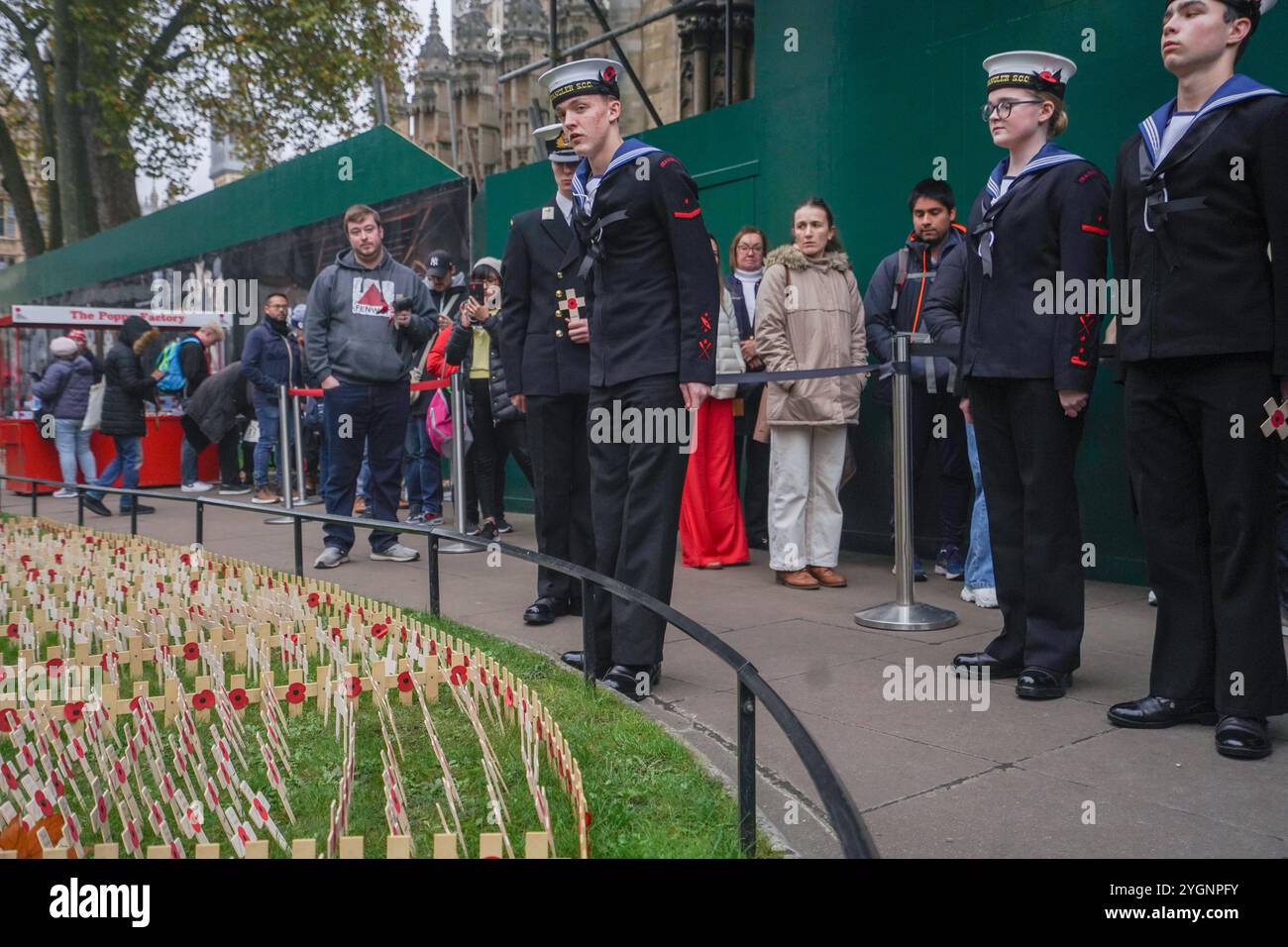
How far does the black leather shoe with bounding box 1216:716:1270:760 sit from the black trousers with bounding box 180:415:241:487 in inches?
487

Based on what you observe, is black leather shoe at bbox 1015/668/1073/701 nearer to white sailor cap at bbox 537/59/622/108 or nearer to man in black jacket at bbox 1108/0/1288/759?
man in black jacket at bbox 1108/0/1288/759

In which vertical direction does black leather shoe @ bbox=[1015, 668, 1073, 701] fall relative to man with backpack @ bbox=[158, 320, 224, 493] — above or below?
below

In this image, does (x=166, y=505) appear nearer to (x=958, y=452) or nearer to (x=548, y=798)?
(x=958, y=452)

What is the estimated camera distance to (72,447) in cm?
1453

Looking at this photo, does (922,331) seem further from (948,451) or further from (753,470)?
(753,470)

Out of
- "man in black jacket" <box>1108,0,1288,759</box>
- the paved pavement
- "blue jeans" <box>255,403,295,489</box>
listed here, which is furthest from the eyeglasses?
"blue jeans" <box>255,403,295,489</box>

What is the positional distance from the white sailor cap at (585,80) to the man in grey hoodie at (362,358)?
12.8ft

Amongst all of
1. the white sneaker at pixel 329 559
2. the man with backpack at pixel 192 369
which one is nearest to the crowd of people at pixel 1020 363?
the white sneaker at pixel 329 559

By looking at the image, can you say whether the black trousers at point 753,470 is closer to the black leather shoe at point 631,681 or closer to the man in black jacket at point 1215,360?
the black leather shoe at point 631,681

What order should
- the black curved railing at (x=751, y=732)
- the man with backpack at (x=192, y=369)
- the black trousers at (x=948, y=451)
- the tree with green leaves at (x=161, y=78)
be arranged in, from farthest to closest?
the tree with green leaves at (x=161, y=78)
the man with backpack at (x=192, y=369)
the black trousers at (x=948, y=451)
the black curved railing at (x=751, y=732)

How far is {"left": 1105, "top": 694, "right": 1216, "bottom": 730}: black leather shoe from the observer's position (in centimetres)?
418

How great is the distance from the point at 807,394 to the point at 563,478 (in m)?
1.86

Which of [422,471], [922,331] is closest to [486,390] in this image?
[422,471]

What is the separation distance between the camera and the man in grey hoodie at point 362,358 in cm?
847
